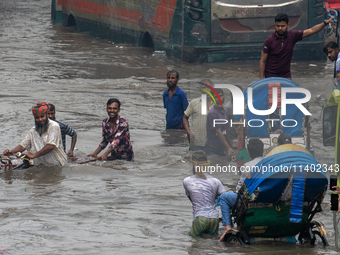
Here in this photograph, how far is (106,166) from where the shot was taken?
27.6 ft

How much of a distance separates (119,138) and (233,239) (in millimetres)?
3420

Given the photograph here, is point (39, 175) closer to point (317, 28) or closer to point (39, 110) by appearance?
point (39, 110)

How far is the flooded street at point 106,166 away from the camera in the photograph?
555cm

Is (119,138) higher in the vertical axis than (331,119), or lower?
lower

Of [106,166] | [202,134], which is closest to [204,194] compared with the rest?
[202,134]

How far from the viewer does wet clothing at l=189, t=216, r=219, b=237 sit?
5.82 meters

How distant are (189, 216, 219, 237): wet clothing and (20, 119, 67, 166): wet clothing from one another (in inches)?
112

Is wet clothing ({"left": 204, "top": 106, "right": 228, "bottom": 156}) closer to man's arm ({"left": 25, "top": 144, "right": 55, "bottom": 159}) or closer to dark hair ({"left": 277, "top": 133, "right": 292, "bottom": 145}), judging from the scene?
dark hair ({"left": 277, "top": 133, "right": 292, "bottom": 145})

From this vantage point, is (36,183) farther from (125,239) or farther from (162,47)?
(162,47)

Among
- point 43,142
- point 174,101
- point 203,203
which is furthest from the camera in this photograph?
point 174,101

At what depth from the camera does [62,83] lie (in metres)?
14.0

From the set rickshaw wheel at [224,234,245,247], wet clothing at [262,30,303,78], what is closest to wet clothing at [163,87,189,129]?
wet clothing at [262,30,303,78]

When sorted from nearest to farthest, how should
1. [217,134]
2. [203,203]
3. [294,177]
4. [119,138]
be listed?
[294,177] → [203,203] → [217,134] → [119,138]

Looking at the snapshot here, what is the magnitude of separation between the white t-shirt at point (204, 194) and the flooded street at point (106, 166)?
27 centimetres
